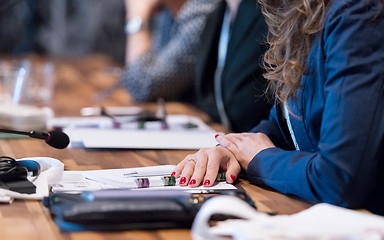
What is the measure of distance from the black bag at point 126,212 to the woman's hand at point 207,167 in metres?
0.21

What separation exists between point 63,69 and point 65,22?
4.82 ft

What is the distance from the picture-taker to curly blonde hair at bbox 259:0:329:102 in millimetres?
1137

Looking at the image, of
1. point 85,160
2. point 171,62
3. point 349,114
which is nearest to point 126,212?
point 349,114

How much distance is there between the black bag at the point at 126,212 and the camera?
0.91m

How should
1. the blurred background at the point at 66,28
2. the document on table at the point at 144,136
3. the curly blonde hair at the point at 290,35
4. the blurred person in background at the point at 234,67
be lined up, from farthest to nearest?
the blurred background at the point at 66,28
the blurred person in background at the point at 234,67
the document on table at the point at 144,136
the curly blonde hair at the point at 290,35

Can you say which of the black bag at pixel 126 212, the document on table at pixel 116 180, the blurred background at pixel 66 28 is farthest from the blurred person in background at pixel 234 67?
the blurred background at pixel 66 28

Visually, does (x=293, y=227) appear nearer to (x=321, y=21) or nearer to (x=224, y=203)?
(x=224, y=203)

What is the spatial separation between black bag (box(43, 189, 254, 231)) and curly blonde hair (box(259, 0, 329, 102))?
0.38 metres

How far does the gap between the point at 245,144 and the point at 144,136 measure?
46 centimetres

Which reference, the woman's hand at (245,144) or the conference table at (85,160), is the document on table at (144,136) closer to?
the conference table at (85,160)

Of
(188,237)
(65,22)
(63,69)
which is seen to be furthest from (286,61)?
(65,22)

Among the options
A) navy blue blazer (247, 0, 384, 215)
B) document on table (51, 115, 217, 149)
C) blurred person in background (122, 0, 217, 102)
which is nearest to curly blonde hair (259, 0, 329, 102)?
navy blue blazer (247, 0, 384, 215)

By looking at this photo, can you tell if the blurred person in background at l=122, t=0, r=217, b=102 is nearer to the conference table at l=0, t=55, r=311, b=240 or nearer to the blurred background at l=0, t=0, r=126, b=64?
the conference table at l=0, t=55, r=311, b=240

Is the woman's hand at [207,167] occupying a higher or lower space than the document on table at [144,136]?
higher
